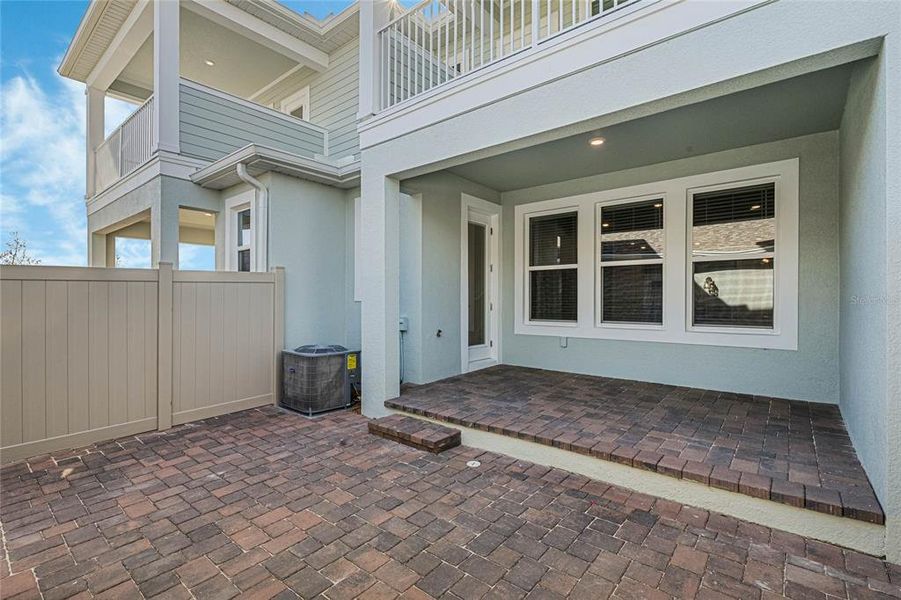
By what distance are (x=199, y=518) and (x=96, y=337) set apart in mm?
2456

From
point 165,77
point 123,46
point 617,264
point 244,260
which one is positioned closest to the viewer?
point 617,264

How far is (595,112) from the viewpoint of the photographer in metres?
3.05

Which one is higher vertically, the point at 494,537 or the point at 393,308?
the point at 393,308

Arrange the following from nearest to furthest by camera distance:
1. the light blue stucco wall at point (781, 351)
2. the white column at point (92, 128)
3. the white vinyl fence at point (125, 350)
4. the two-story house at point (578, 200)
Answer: the two-story house at point (578, 200) → the white vinyl fence at point (125, 350) → the light blue stucco wall at point (781, 351) → the white column at point (92, 128)

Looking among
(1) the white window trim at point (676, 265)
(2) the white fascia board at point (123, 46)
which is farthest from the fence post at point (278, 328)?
(2) the white fascia board at point (123, 46)

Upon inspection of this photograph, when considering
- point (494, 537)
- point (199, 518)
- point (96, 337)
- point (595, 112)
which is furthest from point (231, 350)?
point (595, 112)

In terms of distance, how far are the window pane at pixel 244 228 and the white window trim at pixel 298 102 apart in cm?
295

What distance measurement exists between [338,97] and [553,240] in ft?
16.0

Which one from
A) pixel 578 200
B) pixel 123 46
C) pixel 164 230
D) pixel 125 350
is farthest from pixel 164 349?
pixel 123 46

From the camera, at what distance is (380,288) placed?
14.6 ft

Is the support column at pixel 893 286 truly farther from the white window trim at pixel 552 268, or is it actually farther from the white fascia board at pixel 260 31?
the white fascia board at pixel 260 31

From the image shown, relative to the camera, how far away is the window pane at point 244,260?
621 cm

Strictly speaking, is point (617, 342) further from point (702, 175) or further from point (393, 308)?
point (393, 308)

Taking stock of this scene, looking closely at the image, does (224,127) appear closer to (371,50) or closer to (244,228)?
(244,228)
